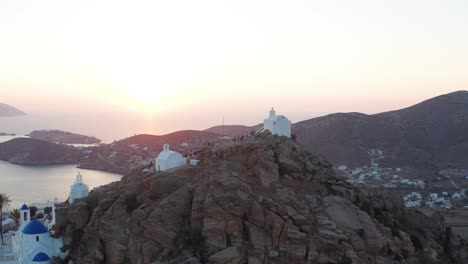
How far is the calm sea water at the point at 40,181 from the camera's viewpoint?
88.2 metres

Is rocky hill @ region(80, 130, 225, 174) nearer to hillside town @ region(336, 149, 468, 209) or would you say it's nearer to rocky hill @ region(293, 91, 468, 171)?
rocky hill @ region(293, 91, 468, 171)

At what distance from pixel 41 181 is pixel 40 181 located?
203mm

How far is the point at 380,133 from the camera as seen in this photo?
122812mm

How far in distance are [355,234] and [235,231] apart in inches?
257

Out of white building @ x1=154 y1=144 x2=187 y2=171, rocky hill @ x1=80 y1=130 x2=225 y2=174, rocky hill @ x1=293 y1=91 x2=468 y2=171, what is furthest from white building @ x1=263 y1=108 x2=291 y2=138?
rocky hill @ x1=80 y1=130 x2=225 y2=174

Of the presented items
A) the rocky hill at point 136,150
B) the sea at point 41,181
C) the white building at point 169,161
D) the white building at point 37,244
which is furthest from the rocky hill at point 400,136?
the white building at point 37,244

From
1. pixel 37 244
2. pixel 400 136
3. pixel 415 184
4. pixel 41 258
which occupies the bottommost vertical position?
pixel 415 184

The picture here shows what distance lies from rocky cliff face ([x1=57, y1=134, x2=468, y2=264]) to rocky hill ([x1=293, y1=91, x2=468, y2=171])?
7676cm

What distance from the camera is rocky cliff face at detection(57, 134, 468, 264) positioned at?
2484 centimetres

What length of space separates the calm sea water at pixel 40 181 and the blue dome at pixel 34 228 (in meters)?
49.6

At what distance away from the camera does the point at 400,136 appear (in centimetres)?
12081

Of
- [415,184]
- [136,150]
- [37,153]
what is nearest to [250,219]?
[415,184]

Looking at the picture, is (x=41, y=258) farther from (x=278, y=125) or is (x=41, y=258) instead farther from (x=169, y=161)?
(x=278, y=125)

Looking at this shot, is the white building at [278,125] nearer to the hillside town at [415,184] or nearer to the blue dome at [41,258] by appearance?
the blue dome at [41,258]
